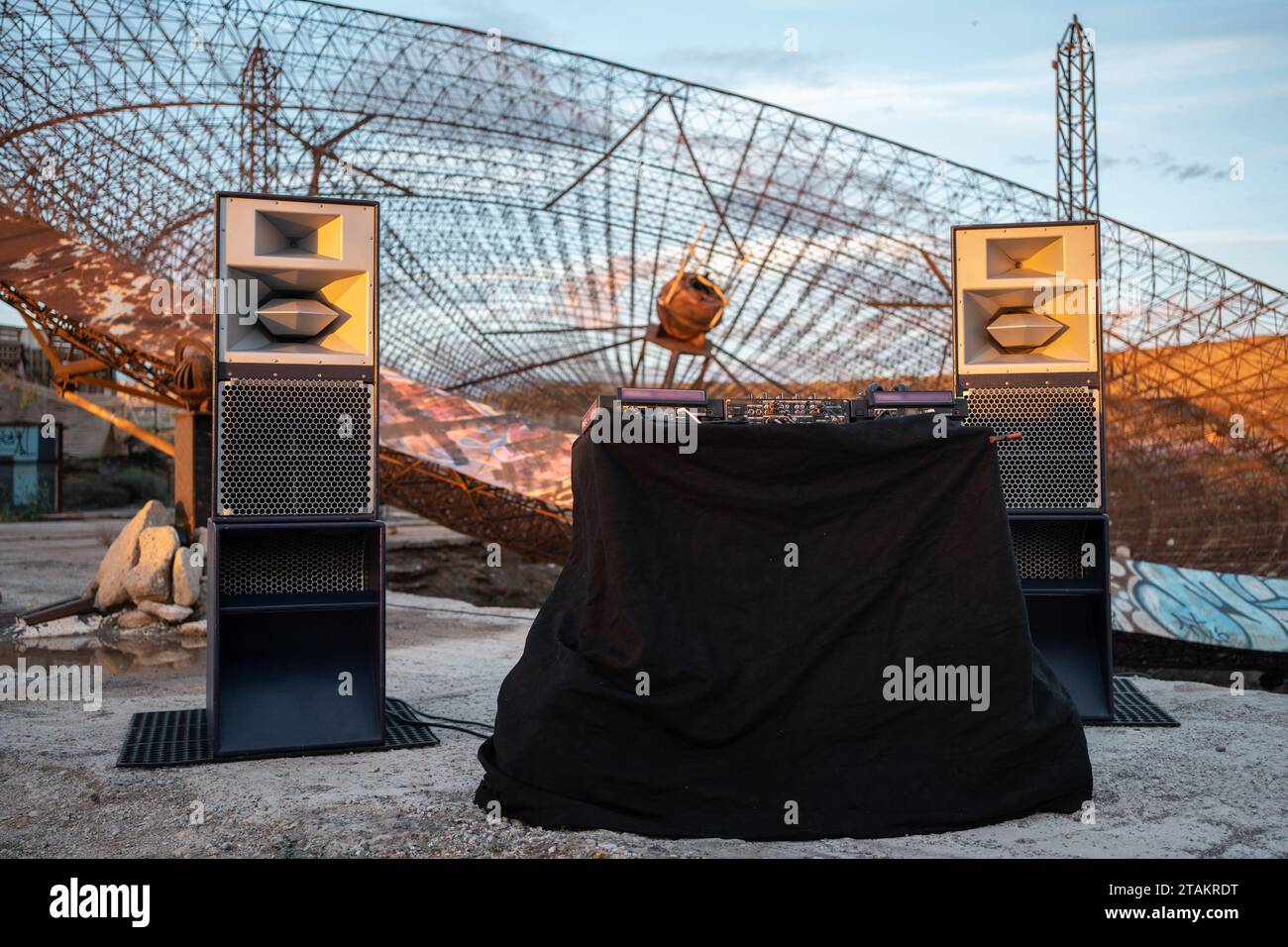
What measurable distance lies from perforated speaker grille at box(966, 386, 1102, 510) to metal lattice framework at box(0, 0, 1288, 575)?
1481 cm

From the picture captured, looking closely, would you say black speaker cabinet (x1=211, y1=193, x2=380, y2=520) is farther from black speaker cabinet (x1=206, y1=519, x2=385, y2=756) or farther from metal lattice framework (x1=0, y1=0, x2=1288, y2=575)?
metal lattice framework (x1=0, y1=0, x2=1288, y2=575)

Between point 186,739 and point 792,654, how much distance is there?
402 centimetres

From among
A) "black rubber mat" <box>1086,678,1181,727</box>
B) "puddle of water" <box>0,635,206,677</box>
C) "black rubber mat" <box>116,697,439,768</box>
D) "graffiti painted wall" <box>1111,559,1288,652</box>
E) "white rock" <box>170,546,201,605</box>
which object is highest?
"white rock" <box>170,546,201,605</box>

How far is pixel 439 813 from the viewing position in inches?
190

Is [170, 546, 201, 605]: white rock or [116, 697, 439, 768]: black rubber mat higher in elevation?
[170, 546, 201, 605]: white rock

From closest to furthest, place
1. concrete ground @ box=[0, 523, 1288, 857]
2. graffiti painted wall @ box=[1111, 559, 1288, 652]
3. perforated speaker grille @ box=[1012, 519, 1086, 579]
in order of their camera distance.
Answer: concrete ground @ box=[0, 523, 1288, 857], perforated speaker grille @ box=[1012, 519, 1086, 579], graffiti painted wall @ box=[1111, 559, 1288, 652]

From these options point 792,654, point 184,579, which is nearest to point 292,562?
point 792,654

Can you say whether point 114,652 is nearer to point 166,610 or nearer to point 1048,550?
point 166,610

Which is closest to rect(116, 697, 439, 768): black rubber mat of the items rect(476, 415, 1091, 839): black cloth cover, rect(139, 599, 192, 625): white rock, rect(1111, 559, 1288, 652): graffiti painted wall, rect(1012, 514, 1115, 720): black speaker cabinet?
rect(476, 415, 1091, 839): black cloth cover

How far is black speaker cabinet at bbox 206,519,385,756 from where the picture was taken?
6258 millimetres
